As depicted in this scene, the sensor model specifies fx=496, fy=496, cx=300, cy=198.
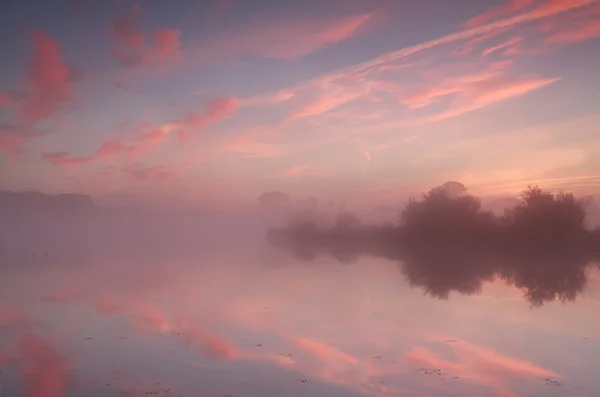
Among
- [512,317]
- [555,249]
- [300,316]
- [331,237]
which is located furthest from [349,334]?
[331,237]

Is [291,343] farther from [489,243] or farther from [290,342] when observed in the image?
[489,243]

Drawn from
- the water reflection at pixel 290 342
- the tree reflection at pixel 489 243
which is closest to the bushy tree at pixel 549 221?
the tree reflection at pixel 489 243

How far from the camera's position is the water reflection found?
12125 millimetres

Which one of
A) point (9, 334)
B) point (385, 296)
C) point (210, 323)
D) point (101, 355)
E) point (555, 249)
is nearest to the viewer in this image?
point (101, 355)

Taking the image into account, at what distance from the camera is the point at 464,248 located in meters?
81.4

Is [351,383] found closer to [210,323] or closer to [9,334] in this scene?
[210,323]

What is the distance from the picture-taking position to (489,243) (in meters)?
79.7

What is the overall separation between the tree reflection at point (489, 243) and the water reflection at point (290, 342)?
29.2 feet

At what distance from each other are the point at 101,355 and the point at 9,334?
4.42 metres

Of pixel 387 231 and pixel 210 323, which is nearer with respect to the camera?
pixel 210 323

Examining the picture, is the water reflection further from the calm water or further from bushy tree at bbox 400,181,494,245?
bushy tree at bbox 400,181,494,245

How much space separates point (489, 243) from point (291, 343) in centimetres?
7046

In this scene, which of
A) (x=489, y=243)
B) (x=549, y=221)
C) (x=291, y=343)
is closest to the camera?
(x=291, y=343)

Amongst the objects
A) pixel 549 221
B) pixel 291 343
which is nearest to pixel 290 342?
pixel 291 343
